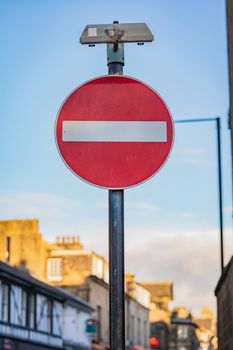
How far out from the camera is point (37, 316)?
46.9 m

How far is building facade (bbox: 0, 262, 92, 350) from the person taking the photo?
4222 centimetres

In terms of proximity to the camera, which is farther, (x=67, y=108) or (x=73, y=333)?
(x=73, y=333)

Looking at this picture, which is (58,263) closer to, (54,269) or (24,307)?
(54,269)

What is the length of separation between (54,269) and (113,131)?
57687 millimetres

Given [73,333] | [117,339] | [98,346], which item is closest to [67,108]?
[117,339]

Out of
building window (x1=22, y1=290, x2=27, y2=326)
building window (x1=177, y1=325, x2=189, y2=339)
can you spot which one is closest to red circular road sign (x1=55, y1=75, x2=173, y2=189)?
building window (x1=22, y1=290, x2=27, y2=326)

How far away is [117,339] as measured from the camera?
162 inches

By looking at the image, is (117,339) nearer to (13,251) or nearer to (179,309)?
(13,251)

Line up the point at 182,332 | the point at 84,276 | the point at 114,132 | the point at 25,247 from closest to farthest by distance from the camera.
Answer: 1. the point at 114,132
2. the point at 84,276
3. the point at 25,247
4. the point at 182,332

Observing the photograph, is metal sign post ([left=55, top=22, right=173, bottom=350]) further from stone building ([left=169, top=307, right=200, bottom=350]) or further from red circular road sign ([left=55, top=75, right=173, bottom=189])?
stone building ([left=169, top=307, right=200, bottom=350])

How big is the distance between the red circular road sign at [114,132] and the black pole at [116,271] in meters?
0.10

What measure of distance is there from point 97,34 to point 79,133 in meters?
0.55

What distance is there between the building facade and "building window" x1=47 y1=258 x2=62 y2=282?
5.56 meters

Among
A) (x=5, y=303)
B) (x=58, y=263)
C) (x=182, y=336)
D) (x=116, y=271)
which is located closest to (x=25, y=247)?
(x=58, y=263)
